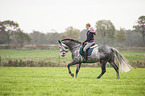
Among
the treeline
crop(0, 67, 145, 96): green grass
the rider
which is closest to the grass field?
the rider

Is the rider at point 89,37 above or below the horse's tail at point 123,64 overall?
above

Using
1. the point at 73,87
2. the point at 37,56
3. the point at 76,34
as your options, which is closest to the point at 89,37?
the point at 73,87

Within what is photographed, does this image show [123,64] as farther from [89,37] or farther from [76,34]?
[76,34]

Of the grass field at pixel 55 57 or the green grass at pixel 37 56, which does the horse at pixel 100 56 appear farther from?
the green grass at pixel 37 56

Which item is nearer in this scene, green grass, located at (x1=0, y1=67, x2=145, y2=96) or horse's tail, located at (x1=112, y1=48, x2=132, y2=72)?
green grass, located at (x1=0, y1=67, x2=145, y2=96)

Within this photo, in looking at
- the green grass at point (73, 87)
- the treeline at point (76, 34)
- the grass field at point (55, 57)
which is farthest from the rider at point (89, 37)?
the treeline at point (76, 34)

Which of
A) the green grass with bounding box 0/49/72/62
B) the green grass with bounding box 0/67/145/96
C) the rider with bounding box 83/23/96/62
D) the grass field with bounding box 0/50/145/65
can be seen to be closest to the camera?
the green grass with bounding box 0/67/145/96

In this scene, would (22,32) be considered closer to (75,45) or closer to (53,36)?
(53,36)

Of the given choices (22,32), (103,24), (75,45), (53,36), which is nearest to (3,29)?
(22,32)

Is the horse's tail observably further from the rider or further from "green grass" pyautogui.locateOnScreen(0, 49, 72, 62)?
"green grass" pyautogui.locateOnScreen(0, 49, 72, 62)

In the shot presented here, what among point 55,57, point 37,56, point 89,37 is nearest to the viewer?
point 89,37

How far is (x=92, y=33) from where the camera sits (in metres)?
11.0

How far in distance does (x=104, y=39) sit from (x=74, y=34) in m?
17.5

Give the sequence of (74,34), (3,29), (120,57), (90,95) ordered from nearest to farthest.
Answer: (90,95), (120,57), (3,29), (74,34)
